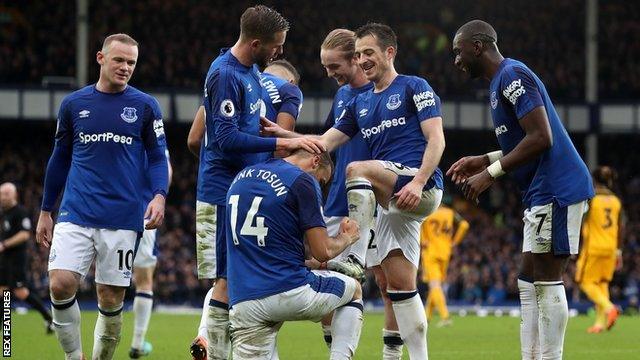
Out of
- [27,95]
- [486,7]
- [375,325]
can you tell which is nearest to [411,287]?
[375,325]

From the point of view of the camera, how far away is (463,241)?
1351 inches

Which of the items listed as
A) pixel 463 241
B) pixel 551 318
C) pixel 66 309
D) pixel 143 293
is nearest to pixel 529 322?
pixel 551 318

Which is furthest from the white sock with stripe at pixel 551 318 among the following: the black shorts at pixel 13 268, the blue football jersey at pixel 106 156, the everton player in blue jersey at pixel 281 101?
the black shorts at pixel 13 268

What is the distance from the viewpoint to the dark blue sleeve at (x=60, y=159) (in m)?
8.72

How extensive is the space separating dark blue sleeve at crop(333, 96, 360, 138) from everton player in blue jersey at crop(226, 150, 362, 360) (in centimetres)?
165

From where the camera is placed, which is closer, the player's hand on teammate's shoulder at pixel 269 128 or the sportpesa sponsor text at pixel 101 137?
the player's hand on teammate's shoulder at pixel 269 128

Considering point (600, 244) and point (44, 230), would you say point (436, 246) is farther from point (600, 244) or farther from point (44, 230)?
point (44, 230)

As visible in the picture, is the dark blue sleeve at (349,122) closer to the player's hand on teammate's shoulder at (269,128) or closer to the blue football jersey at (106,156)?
the player's hand on teammate's shoulder at (269,128)

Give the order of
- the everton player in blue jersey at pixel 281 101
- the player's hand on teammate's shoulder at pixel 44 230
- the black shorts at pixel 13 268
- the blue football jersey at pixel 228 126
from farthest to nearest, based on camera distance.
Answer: the black shorts at pixel 13 268
the player's hand on teammate's shoulder at pixel 44 230
the everton player in blue jersey at pixel 281 101
the blue football jersey at pixel 228 126

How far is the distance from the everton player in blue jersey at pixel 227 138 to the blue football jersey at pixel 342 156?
1.29 meters

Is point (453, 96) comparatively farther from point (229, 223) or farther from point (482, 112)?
Result: point (229, 223)

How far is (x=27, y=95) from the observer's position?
35250mm

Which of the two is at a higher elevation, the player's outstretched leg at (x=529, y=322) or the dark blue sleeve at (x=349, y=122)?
the dark blue sleeve at (x=349, y=122)

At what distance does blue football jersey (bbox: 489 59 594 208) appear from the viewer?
7.72 m
